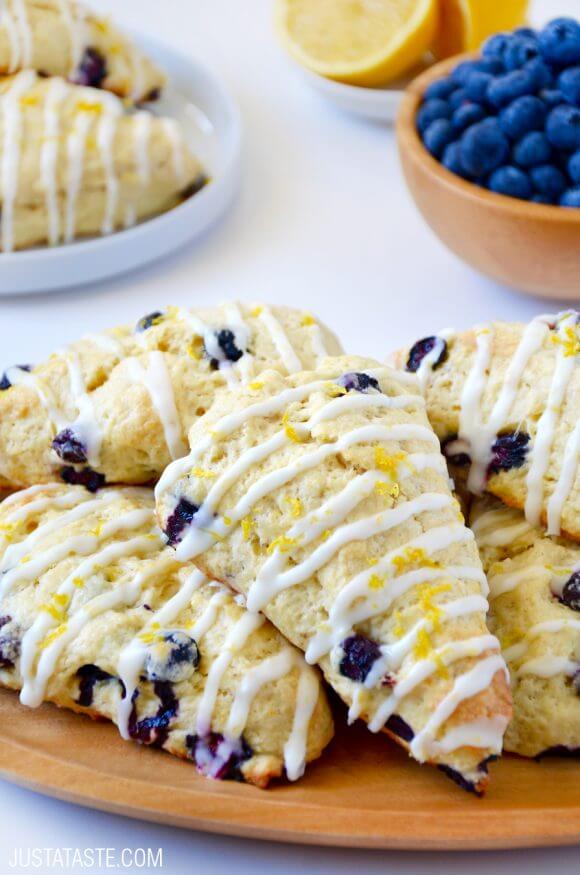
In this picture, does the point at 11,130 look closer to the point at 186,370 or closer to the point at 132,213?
the point at 132,213

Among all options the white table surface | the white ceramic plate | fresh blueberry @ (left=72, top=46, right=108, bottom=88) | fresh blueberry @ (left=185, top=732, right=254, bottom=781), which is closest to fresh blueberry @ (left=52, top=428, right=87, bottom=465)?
fresh blueberry @ (left=185, top=732, right=254, bottom=781)

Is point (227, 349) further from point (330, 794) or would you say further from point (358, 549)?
point (330, 794)

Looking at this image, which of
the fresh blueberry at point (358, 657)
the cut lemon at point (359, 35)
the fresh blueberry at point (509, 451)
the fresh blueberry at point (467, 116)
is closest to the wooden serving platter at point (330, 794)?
the fresh blueberry at point (358, 657)

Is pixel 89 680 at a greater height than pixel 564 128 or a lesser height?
lesser

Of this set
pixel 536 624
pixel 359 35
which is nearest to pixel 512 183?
pixel 359 35

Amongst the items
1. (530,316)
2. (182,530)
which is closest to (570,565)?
(182,530)

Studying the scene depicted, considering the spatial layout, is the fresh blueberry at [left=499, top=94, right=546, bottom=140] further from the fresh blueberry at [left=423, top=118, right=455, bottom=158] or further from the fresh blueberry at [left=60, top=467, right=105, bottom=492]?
the fresh blueberry at [left=60, top=467, right=105, bottom=492]
